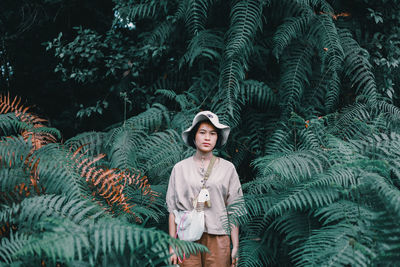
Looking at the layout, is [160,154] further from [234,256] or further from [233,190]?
[234,256]

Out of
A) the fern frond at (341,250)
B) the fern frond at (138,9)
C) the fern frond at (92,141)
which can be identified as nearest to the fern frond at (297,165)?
the fern frond at (341,250)

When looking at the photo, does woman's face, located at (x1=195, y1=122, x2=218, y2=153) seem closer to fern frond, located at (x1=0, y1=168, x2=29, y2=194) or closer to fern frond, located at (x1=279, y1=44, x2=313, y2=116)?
fern frond, located at (x1=0, y1=168, x2=29, y2=194)

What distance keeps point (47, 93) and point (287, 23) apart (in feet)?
11.2

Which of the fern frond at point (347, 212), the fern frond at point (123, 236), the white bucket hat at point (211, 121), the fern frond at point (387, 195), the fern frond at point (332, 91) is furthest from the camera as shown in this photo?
the fern frond at point (332, 91)

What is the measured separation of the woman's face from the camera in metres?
2.14

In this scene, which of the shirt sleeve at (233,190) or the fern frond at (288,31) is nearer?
the shirt sleeve at (233,190)

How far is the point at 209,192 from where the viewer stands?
2100mm

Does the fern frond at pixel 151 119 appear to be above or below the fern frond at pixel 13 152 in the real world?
above

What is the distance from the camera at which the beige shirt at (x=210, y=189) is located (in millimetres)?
2088

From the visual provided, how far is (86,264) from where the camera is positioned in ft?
5.13

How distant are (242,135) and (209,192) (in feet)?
5.26

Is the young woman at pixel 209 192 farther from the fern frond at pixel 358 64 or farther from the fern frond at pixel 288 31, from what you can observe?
the fern frond at pixel 358 64

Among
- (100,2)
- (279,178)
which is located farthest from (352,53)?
(100,2)

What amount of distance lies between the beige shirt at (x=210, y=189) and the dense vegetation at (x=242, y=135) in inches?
6.2
